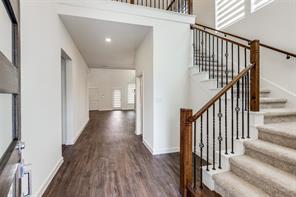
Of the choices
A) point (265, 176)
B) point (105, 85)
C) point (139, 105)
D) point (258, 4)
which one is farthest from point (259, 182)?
point (105, 85)

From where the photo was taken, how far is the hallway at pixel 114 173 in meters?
2.27

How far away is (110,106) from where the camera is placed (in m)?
13.8

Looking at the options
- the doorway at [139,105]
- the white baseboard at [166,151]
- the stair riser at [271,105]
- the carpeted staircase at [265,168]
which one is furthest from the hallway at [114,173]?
the stair riser at [271,105]

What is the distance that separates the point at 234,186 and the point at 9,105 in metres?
2.16

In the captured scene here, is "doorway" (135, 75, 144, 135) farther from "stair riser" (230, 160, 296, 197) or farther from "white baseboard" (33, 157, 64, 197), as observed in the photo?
"stair riser" (230, 160, 296, 197)

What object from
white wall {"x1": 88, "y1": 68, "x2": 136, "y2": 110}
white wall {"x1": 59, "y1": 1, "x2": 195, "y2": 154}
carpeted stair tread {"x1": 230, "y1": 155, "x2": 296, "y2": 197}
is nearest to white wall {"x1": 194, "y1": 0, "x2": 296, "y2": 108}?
white wall {"x1": 59, "y1": 1, "x2": 195, "y2": 154}

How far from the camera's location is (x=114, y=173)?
2.77m

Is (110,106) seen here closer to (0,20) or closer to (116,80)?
(116,80)

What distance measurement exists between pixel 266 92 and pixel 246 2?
2134mm

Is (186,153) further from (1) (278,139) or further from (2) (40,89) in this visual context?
(2) (40,89)

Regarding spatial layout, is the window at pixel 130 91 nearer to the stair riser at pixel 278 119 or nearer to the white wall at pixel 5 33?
the stair riser at pixel 278 119

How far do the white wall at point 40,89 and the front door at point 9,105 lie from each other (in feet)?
3.21

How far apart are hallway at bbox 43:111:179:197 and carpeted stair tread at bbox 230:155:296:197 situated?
2.87 ft

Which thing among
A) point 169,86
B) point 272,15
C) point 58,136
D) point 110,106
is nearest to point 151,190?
point 58,136
